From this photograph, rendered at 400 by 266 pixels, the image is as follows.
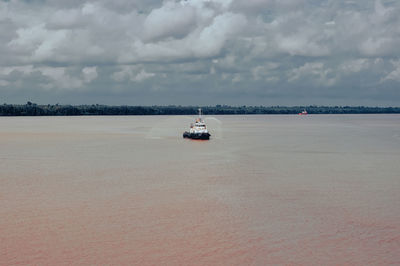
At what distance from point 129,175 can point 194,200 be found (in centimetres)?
954

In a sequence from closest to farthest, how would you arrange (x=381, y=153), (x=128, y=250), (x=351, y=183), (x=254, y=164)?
(x=128, y=250) → (x=351, y=183) → (x=254, y=164) → (x=381, y=153)

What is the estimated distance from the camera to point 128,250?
1420cm

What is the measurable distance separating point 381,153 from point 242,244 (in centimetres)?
3640

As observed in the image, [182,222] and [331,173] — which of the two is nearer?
[182,222]

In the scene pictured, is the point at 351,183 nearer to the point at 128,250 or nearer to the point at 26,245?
the point at 128,250

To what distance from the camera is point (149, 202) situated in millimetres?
21375

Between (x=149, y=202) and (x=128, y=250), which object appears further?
(x=149, y=202)

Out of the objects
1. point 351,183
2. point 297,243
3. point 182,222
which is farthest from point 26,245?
point 351,183

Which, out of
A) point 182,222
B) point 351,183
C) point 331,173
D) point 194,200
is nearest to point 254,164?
point 331,173

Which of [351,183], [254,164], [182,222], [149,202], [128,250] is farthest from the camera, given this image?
[254,164]

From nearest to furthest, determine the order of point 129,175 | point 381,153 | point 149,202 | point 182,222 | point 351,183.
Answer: point 182,222, point 149,202, point 351,183, point 129,175, point 381,153

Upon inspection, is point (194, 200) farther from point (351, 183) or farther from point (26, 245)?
point (351, 183)

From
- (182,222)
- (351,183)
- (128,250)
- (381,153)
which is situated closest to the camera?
(128,250)

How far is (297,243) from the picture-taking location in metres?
14.9
